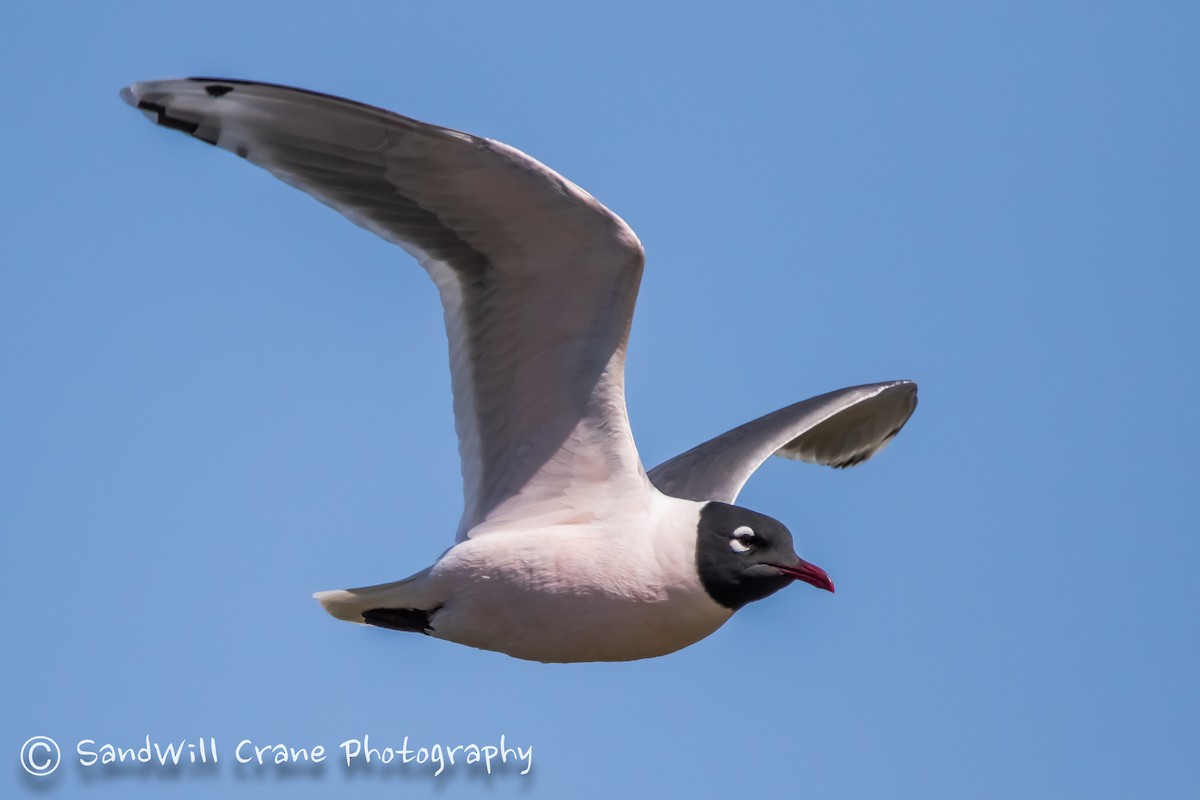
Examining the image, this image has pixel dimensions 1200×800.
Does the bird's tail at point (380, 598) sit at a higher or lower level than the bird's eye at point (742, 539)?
lower

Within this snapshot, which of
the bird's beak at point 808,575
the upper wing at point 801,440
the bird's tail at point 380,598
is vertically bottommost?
the bird's tail at point 380,598

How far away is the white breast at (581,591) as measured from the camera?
735 cm

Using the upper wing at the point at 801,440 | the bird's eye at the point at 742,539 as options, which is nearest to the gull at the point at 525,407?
the bird's eye at the point at 742,539

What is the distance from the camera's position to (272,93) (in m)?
6.70

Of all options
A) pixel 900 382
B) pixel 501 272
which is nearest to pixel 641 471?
pixel 501 272

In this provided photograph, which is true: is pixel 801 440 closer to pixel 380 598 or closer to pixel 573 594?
pixel 573 594

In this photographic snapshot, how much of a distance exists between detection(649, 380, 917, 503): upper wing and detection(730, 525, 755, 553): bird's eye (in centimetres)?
113

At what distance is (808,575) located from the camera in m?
→ 7.54

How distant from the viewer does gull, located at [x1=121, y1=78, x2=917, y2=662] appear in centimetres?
683

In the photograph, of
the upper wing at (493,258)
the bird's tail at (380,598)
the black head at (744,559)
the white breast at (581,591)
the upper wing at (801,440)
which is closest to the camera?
the upper wing at (493,258)

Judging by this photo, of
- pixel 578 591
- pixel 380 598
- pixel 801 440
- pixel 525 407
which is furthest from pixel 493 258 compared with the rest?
pixel 801 440

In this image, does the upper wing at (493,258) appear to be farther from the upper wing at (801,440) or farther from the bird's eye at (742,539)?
the upper wing at (801,440)

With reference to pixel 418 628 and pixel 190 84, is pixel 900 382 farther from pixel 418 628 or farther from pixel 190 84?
pixel 190 84

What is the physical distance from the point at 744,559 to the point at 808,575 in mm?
313
